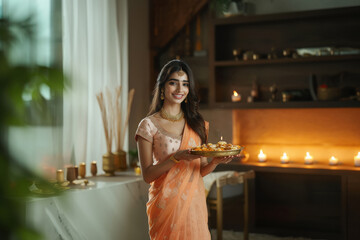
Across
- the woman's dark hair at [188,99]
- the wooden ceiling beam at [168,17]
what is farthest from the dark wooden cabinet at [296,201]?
the woman's dark hair at [188,99]

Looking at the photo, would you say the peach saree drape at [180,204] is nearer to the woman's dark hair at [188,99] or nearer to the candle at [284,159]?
the woman's dark hair at [188,99]

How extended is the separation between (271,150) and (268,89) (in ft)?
1.99

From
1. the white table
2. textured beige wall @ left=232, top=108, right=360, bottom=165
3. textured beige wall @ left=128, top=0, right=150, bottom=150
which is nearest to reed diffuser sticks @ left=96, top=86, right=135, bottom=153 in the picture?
the white table

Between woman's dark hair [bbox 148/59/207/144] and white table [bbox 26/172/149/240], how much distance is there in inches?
30.9

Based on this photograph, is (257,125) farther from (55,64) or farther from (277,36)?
(55,64)

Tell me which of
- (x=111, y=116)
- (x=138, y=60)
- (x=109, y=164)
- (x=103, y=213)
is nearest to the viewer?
(x=103, y=213)

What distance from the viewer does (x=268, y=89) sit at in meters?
4.55

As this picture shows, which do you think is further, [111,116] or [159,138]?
[111,116]

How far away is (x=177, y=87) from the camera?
6.48 ft

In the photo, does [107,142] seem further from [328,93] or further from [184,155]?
[328,93]

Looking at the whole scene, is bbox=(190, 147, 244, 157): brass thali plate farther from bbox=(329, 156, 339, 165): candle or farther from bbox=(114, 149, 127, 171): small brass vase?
bbox=(329, 156, 339, 165): candle

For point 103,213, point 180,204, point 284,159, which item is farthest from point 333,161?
point 180,204

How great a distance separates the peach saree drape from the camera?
6.26 ft

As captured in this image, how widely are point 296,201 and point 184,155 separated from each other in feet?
9.62
